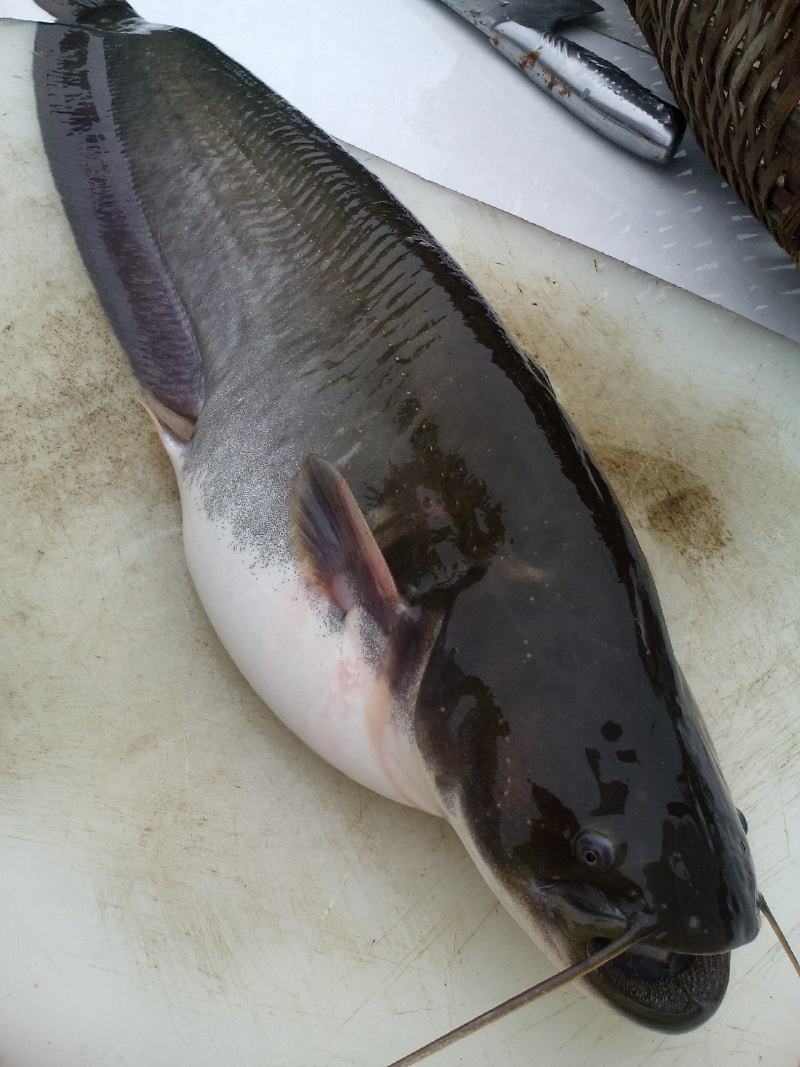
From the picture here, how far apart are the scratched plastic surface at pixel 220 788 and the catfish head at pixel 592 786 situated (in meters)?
0.22

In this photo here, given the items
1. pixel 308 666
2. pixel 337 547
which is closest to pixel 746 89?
pixel 337 547

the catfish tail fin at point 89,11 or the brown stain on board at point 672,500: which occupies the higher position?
the catfish tail fin at point 89,11

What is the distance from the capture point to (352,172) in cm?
158

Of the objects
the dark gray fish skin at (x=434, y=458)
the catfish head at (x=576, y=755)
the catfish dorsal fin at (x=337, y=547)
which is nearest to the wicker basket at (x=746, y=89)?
the dark gray fish skin at (x=434, y=458)

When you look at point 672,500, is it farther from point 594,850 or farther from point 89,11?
point 89,11

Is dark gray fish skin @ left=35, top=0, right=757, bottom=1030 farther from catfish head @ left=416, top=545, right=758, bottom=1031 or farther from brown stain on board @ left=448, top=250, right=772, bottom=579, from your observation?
brown stain on board @ left=448, top=250, right=772, bottom=579

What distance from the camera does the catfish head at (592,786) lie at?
99cm

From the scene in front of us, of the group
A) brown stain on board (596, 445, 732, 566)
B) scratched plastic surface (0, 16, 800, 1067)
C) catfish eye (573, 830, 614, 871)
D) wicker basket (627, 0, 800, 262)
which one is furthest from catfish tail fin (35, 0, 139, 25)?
catfish eye (573, 830, 614, 871)

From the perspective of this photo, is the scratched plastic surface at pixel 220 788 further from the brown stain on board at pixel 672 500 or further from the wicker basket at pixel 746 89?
the wicker basket at pixel 746 89

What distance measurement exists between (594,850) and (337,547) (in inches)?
18.5

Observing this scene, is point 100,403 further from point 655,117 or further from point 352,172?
point 655,117

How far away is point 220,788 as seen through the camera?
4.23 ft

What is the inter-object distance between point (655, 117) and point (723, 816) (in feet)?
5.55

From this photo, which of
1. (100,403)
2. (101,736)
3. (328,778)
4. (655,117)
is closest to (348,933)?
(328,778)
